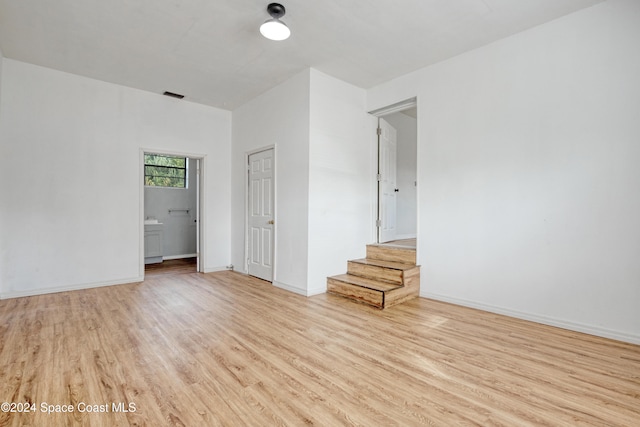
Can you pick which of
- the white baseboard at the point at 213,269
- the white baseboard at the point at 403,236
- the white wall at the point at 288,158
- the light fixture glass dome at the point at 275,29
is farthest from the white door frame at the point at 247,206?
the white baseboard at the point at 403,236

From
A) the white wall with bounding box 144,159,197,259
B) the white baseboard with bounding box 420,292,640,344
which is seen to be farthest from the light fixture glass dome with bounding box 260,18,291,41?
the white wall with bounding box 144,159,197,259

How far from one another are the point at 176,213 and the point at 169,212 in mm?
159

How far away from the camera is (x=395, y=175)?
5.65 metres

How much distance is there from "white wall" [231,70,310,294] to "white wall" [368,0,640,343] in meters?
1.67

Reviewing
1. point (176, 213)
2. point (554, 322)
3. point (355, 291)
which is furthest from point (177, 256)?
point (554, 322)

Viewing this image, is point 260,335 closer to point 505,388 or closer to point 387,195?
point 505,388

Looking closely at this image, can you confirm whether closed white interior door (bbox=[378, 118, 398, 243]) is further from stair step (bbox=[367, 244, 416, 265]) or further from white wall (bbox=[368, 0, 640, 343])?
white wall (bbox=[368, 0, 640, 343])

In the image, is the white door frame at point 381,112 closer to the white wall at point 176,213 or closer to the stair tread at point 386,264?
the stair tread at point 386,264

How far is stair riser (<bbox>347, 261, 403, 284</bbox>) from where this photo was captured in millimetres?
3955

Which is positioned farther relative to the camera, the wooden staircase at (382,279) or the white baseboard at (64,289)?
the white baseboard at (64,289)

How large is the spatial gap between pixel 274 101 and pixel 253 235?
7.51 ft

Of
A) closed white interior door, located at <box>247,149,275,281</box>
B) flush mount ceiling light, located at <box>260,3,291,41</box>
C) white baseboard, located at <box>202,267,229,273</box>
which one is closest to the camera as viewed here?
flush mount ceiling light, located at <box>260,3,291,41</box>

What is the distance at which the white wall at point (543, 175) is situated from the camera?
2.74 metres

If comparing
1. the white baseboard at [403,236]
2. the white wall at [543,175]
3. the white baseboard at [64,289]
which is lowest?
the white baseboard at [64,289]
